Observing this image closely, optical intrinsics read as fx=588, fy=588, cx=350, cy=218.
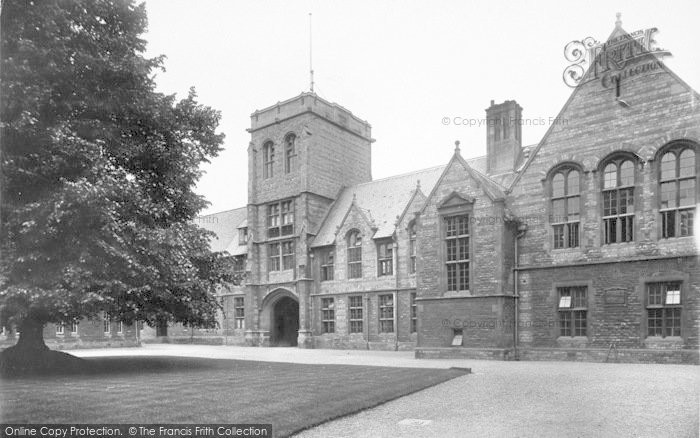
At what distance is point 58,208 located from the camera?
47.8 ft

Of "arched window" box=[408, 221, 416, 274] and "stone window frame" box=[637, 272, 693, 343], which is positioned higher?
"arched window" box=[408, 221, 416, 274]

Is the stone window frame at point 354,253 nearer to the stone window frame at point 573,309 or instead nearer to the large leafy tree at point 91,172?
the stone window frame at point 573,309

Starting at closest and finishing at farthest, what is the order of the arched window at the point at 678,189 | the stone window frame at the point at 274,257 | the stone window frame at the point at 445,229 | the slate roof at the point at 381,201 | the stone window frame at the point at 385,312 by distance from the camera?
the arched window at the point at 678,189 → the stone window frame at the point at 445,229 → the stone window frame at the point at 385,312 → the slate roof at the point at 381,201 → the stone window frame at the point at 274,257

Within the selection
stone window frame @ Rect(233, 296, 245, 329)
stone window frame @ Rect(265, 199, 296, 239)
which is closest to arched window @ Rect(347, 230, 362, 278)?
stone window frame @ Rect(265, 199, 296, 239)

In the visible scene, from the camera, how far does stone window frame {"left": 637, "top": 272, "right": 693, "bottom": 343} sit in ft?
70.5

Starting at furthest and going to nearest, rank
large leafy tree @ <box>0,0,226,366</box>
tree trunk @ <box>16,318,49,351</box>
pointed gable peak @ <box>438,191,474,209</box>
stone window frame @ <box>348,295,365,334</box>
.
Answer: stone window frame @ <box>348,295,365,334</box> < pointed gable peak @ <box>438,191,474,209</box> < tree trunk @ <box>16,318,49,351</box> < large leafy tree @ <box>0,0,226,366</box>

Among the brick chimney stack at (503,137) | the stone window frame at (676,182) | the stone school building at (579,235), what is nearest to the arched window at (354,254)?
the stone school building at (579,235)

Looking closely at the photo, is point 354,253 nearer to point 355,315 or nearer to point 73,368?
point 355,315

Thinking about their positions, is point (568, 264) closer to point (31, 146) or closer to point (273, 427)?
point (273, 427)

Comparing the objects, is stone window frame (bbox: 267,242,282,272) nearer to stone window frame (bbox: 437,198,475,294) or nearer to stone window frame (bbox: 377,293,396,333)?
stone window frame (bbox: 377,293,396,333)

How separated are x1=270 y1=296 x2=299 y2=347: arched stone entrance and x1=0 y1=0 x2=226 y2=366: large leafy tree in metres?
25.3

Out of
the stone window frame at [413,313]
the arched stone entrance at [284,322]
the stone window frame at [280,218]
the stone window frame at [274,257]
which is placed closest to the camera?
the stone window frame at [413,313]

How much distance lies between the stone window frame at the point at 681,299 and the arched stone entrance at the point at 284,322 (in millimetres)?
27492

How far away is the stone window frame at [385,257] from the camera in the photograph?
38166 millimetres
